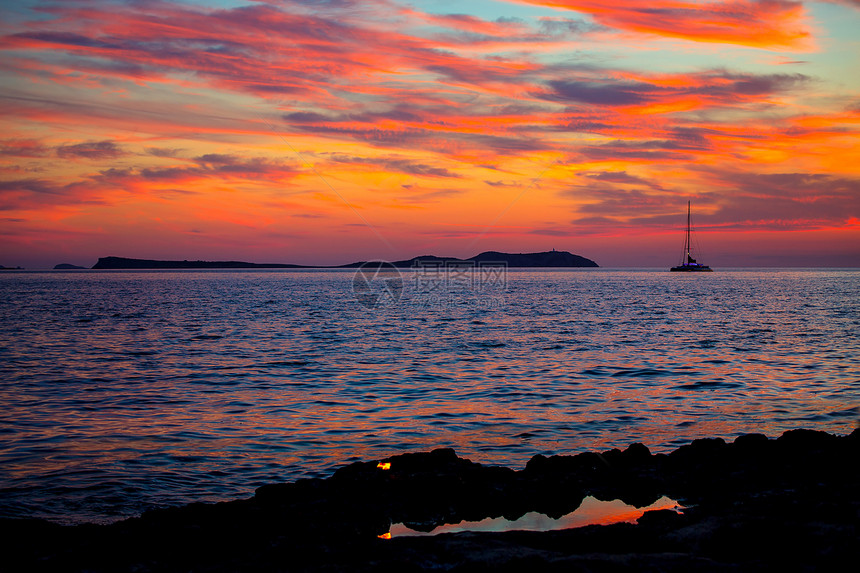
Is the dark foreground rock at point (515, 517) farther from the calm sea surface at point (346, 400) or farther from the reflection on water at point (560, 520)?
the calm sea surface at point (346, 400)

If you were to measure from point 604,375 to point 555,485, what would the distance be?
1435 centimetres

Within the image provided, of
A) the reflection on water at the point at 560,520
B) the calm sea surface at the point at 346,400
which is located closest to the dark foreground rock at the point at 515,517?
the reflection on water at the point at 560,520

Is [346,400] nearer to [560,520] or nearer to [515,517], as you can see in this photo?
[515,517]

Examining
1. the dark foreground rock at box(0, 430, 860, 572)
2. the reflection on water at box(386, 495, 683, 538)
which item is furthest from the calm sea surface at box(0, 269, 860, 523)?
the reflection on water at box(386, 495, 683, 538)

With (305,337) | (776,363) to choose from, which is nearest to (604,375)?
(776,363)

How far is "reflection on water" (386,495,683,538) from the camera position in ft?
31.8

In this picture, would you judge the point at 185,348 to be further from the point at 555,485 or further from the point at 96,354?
the point at 555,485

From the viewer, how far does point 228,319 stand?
178 feet

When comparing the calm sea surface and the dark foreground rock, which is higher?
the dark foreground rock

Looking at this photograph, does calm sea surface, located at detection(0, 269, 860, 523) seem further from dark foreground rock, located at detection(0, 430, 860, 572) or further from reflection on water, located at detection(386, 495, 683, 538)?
reflection on water, located at detection(386, 495, 683, 538)

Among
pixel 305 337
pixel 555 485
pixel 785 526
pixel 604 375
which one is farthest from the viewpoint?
pixel 305 337

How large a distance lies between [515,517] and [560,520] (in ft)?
2.27

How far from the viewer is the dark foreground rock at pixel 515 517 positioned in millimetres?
7531

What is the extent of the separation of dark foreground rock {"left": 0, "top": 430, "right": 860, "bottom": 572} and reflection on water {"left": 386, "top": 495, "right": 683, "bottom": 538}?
7.7 inches
